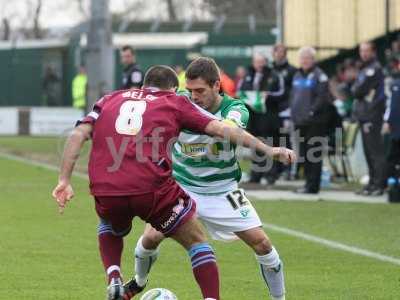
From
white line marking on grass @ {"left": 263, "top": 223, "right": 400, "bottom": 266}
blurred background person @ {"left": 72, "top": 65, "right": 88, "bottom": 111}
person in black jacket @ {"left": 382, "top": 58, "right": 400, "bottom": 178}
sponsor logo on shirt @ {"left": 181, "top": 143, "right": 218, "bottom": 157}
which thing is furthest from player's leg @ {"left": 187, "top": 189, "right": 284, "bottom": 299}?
blurred background person @ {"left": 72, "top": 65, "right": 88, "bottom": 111}

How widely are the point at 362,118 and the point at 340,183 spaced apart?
7.95 feet

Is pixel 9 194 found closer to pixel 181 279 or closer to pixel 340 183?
pixel 340 183

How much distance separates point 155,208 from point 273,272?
1.13 m

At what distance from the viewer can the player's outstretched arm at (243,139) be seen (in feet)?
24.3

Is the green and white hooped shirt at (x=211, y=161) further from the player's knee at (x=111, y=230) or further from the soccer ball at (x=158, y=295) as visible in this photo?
the soccer ball at (x=158, y=295)

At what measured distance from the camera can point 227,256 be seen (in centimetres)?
1105

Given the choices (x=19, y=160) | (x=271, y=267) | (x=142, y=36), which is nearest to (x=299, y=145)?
(x=19, y=160)

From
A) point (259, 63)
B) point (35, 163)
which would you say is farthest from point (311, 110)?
point (35, 163)

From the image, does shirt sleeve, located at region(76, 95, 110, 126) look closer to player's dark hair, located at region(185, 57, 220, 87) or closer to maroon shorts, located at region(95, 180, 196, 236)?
maroon shorts, located at region(95, 180, 196, 236)

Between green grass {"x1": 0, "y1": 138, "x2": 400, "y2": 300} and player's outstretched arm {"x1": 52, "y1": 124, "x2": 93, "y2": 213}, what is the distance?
1.34 m

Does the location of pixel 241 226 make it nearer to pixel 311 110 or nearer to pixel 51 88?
pixel 311 110

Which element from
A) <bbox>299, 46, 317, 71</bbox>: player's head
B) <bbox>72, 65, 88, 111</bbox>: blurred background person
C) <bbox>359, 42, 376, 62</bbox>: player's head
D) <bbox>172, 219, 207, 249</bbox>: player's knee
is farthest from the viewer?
<bbox>72, 65, 88, 111</bbox>: blurred background person

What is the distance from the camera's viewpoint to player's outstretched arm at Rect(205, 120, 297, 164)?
24.3 ft

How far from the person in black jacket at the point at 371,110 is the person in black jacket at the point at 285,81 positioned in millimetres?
1355
